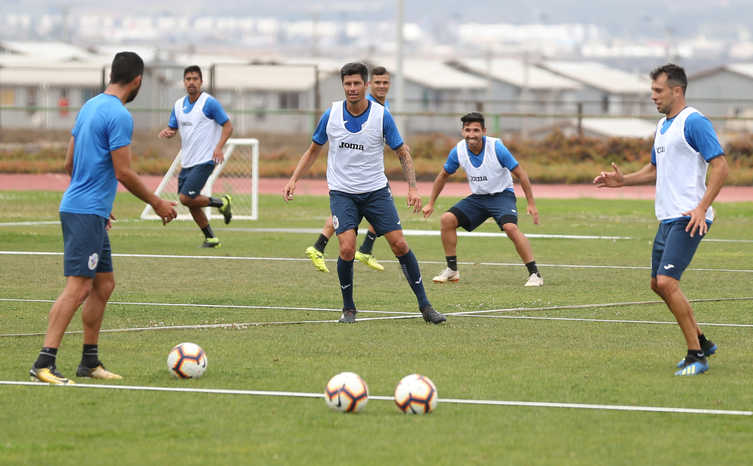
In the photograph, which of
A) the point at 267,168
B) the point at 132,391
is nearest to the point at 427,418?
the point at 132,391

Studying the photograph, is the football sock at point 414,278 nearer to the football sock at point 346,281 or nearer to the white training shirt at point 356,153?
the football sock at point 346,281

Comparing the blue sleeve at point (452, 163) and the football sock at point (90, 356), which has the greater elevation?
the blue sleeve at point (452, 163)

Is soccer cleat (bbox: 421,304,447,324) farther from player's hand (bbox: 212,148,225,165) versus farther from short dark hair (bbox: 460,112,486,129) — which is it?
player's hand (bbox: 212,148,225,165)

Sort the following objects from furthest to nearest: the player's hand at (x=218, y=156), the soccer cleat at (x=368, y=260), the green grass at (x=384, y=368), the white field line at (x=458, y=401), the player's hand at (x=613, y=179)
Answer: the player's hand at (x=218, y=156) → the soccer cleat at (x=368, y=260) → the player's hand at (x=613, y=179) → the white field line at (x=458, y=401) → the green grass at (x=384, y=368)

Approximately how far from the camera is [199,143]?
56.9 feet

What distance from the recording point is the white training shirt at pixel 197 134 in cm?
1734

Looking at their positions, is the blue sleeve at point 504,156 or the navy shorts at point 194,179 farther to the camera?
the navy shorts at point 194,179

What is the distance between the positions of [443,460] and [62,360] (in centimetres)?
368

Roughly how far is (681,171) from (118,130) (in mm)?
3762

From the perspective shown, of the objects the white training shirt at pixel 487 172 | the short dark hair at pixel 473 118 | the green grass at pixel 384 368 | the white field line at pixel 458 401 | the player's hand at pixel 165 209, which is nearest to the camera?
the green grass at pixel 384 368

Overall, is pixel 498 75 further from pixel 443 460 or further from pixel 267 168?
pixel 443 460

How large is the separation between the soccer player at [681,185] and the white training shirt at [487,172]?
5124mm

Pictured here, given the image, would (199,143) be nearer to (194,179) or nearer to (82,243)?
(194,179)

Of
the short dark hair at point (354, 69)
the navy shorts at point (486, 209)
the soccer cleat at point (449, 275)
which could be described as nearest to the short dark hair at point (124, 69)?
the short dark hair at point (354, 69)
